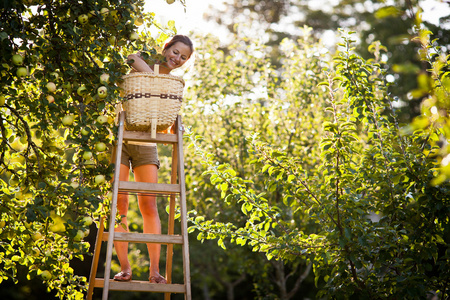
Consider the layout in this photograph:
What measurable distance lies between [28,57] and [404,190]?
90.1 inches

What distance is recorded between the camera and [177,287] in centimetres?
229

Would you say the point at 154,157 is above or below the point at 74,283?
above

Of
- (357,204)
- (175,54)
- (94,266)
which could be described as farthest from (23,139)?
(357,204)

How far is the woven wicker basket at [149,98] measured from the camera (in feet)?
8.03

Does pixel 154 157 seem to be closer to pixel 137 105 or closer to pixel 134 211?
pixel 137 105

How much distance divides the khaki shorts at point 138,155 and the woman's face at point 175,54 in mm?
510

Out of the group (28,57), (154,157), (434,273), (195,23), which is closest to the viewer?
(28,57)

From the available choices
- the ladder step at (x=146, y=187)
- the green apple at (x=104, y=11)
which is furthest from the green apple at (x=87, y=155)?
the green apple at (x=104, y=11)

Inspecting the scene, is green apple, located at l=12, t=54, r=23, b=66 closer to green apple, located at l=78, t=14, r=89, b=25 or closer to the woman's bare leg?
green apple, located at l=78, t=14, r=89, b=25

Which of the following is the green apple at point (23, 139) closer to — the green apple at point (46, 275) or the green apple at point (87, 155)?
the green apple at point (87, 155)

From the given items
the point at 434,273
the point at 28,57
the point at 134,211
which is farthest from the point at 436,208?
the point at 134,211

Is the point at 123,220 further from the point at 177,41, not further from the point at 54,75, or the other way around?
the point at 177,41

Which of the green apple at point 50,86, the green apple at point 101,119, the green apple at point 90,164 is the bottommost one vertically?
the green apple at point 90,164

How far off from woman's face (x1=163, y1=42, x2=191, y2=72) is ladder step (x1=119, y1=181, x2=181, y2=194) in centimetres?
75
